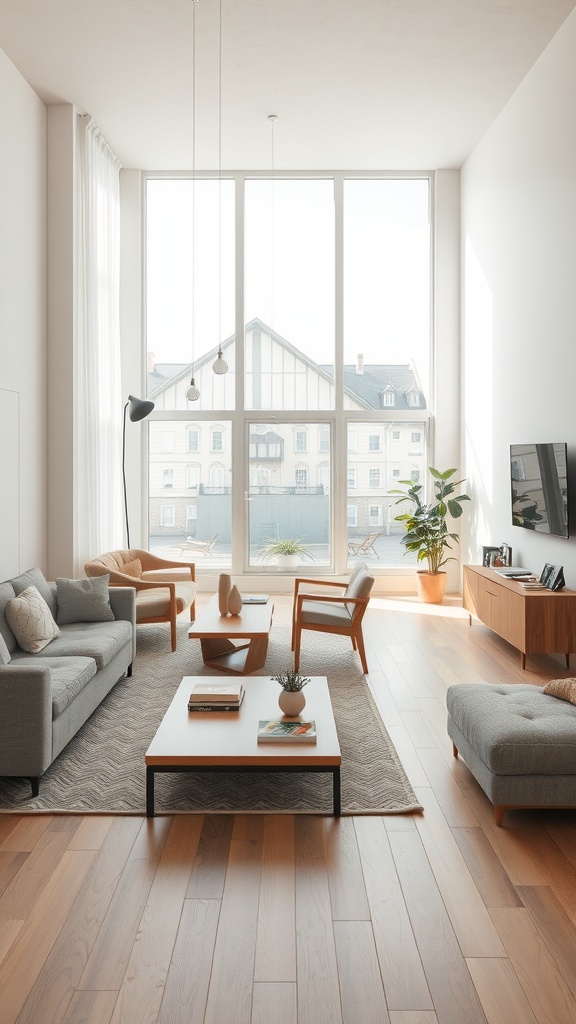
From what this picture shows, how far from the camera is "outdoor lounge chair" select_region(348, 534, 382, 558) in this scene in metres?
9.09

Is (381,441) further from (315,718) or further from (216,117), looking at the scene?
(315,718)

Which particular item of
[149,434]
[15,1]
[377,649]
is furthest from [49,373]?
[377,649]

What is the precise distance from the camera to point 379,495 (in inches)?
358

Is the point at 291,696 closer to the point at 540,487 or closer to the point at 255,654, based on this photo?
the point at 255,654

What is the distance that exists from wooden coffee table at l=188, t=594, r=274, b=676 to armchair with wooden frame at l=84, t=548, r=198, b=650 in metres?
0.40

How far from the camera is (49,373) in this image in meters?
7.04

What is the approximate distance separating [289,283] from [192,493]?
264cm

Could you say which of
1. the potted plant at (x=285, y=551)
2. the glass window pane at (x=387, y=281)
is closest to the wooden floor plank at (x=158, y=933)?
the potted plant at (x=285, y=551)

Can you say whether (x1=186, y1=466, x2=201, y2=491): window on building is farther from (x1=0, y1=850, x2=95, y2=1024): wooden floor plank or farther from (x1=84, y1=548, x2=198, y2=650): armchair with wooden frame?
(x1=0, y1=850, x2=95, y2=1024): wooden floor plank

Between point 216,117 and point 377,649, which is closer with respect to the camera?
point 377,649

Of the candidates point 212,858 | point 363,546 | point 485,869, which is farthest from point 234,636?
point 363,546

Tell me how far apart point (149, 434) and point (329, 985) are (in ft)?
24.4

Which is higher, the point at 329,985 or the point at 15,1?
the point at 15,1

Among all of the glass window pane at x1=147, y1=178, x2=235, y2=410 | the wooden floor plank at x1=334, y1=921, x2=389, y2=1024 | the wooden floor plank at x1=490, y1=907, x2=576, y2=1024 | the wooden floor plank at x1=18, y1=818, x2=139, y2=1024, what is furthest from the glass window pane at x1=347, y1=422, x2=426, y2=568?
the wooden floor plank at x1=334, y1=921, x2=389, y2=1024
